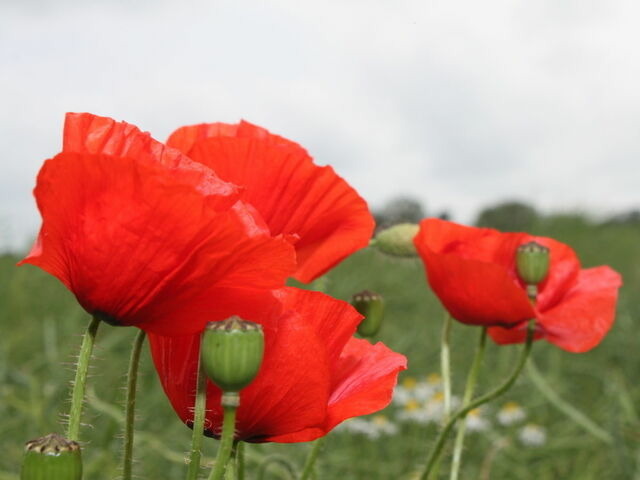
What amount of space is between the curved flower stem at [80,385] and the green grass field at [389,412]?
509 mm

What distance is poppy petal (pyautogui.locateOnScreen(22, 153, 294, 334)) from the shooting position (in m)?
0.45

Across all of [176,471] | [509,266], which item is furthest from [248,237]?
[176,471]

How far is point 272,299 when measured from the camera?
0.49 metres

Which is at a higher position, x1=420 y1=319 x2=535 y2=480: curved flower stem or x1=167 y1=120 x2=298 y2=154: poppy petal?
x1=167 y1=120 x2=298 y2=154: poppy petal

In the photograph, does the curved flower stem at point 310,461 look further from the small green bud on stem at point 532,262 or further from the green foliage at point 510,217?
the green foliage at point 510,217

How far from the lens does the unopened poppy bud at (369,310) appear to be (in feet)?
2.49

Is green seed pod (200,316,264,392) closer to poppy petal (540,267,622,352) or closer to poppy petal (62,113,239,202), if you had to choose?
poppy petal (62,113,239,202)

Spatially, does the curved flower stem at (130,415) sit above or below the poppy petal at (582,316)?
below

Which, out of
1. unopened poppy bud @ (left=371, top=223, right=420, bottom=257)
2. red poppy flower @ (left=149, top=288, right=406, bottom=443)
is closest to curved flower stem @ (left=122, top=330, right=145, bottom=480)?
red poppy flower @ (left=149, top=288, right=406, bottom=443)

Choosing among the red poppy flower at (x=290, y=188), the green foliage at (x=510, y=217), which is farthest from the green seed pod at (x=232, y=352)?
the green foliage at (x=510, y=217)

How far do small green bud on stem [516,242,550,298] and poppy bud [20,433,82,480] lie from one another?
0.46 meters

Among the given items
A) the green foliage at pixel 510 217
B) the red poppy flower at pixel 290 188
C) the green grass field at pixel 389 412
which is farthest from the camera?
the green foliage at pixel 510 217

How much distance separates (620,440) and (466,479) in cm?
83

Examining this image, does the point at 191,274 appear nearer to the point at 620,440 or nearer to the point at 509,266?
the point at 509,266
